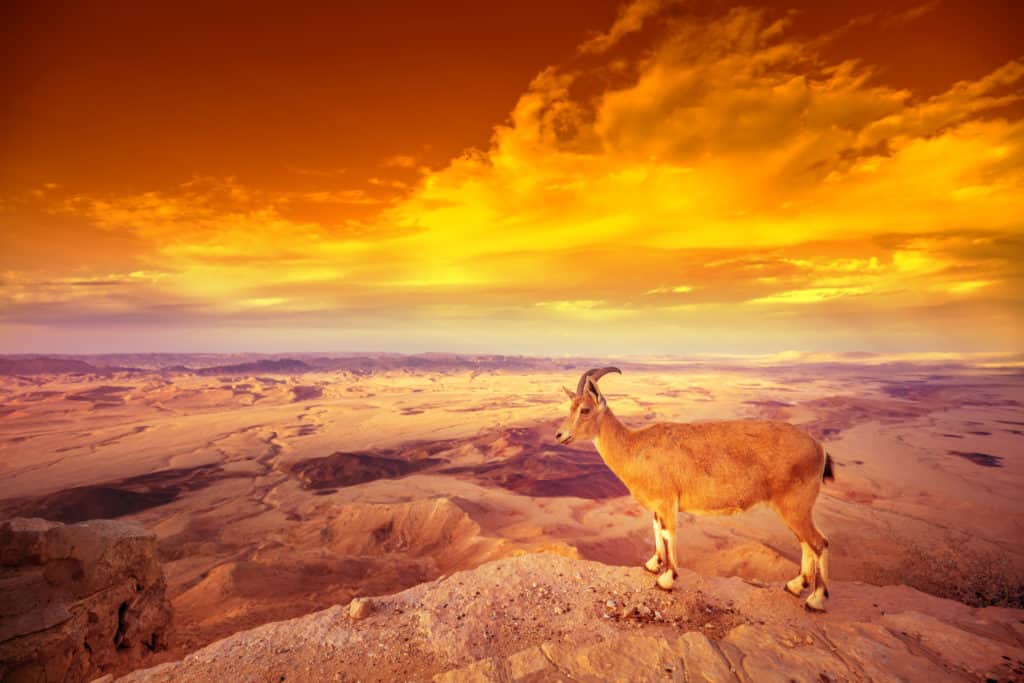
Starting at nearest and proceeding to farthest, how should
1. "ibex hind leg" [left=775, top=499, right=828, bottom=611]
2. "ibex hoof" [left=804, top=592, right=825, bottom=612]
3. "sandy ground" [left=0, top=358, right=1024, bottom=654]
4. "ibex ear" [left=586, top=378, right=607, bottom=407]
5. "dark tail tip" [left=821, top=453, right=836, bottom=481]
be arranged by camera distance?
"ibex hoof" [left=804, top=592, right=825, bottom=612] < "ibex hind leg" [left=775, top=499, right=828, bottom=611] < "dark tail tip" [left=821, top=453, right=836, bottom=481] < "ibex ear" [left=586, top=378, right=607, bottom=407] < "sandy ground" [left=0, top=358, right=1024, bottom=654]

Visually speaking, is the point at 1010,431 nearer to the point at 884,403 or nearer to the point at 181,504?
the point at 884,403

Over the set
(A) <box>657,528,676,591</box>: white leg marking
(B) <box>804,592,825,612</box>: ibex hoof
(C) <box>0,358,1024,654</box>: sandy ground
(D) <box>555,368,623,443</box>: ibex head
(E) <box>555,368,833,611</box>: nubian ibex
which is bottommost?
(C) <box>0,358,1024,654</box>: sandy ground

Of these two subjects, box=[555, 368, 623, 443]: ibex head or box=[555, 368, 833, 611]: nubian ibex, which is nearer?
box=[555, 368, 833, 611]: nubian ibex

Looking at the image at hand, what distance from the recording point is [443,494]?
26422 mm

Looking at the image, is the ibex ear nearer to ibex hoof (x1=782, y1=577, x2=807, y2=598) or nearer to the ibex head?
the ibex head

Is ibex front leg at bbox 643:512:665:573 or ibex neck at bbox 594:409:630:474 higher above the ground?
ibex neck at bbox 594:409:630:474

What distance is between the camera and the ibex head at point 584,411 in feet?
23.0

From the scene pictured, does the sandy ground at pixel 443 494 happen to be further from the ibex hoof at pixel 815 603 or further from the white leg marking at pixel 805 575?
the ibex hoof at pixel 815 603

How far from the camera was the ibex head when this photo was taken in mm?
6996

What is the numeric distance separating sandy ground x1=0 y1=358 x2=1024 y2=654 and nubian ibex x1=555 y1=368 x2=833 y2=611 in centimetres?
923

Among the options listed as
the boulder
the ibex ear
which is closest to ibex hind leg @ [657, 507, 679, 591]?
the ibex ear

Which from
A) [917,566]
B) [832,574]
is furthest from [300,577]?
[917,566]

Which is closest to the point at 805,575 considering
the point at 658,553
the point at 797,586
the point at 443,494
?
the point at 797,586

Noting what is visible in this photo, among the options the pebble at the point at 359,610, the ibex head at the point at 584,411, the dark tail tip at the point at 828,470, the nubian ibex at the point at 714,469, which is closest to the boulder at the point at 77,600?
the pebble at the point at 359,610
